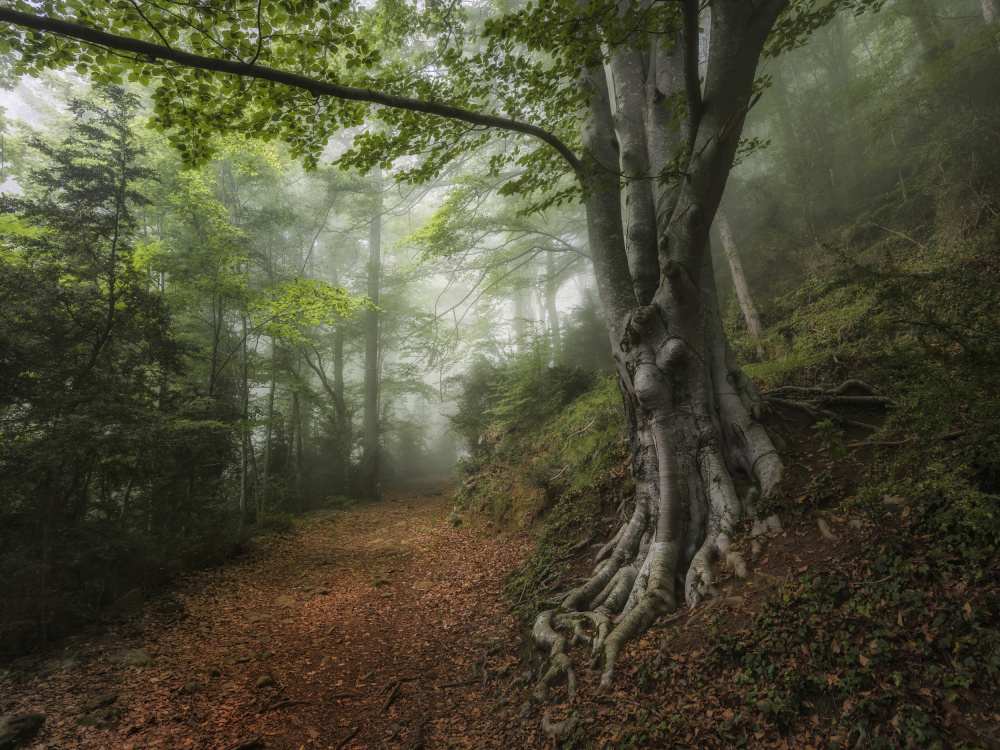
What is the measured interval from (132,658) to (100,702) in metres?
0.74

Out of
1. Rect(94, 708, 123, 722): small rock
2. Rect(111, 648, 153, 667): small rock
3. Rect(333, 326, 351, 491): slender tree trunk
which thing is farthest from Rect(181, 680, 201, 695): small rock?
Rect(333, 326, 351, 491): slender tree trunk

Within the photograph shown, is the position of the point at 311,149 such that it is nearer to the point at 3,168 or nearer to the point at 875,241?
the point at 875,241

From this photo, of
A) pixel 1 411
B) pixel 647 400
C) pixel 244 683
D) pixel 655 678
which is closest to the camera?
pixel 655 678

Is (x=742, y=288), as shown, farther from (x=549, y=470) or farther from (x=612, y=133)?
(x=549, y=470)

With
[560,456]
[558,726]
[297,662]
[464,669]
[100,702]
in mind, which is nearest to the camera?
[558,726]

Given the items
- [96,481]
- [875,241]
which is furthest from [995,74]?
[96,481]

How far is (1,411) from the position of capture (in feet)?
15.9

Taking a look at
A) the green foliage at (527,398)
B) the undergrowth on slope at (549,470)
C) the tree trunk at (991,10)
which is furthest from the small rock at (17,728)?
the tree trunk at (991,10)

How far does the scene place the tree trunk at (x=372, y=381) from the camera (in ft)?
46.3

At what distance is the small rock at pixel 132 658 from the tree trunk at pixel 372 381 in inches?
374

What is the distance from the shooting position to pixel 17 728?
3244 millimetres

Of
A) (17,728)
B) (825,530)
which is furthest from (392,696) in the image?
(825,530)

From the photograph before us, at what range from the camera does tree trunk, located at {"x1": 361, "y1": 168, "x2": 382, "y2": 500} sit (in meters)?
14.1

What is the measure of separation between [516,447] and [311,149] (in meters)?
7.72
